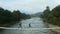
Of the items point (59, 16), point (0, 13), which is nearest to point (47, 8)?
point (0, 13)

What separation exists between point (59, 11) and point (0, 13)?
888 inches

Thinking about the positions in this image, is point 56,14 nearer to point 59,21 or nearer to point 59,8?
point 59,8

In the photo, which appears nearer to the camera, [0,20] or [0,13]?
[0,20]

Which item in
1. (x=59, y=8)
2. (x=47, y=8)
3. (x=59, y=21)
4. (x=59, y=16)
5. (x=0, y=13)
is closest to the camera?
(x=59, y=21)

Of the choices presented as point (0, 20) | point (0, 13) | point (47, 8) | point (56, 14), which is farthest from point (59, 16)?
point (47, 8)

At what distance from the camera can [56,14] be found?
56.3 metres

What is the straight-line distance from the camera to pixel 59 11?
2205 inches

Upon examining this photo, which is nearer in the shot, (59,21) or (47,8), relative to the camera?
(59,21)

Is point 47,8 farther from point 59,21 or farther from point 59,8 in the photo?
point 59,21

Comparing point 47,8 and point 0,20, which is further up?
point 47,8

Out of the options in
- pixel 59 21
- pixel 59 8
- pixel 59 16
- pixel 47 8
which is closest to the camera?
pixel 59 21

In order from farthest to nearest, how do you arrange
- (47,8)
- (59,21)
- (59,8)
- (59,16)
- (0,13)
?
1. (47,8)
2. (0,13)
3. (59,8)
4. (59,16)
5. (59,21)

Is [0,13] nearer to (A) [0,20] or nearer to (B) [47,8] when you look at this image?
(A) [0,20]

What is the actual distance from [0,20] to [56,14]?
18414mm
